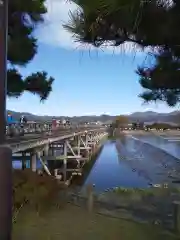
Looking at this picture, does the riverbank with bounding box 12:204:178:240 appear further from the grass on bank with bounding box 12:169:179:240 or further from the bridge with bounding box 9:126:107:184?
the bridge with bounding box 9:126:107:184

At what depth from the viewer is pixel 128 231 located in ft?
20.6

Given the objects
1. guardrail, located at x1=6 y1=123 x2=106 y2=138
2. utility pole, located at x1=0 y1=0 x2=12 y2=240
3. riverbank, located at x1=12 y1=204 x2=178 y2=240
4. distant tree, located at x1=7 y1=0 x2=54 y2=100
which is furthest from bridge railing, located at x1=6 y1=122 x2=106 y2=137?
utility pole, located at x1=0 y1=0 x2=12 y2=240

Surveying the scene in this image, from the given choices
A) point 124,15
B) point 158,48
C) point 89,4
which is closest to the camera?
point 89,4

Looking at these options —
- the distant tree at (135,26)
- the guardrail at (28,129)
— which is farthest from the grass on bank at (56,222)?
the guardrail at (28,129)

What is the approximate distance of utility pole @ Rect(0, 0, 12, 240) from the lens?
252 centimetres

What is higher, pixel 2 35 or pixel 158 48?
pixel 158 48

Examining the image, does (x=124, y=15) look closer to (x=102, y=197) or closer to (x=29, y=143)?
(x=102, y=197)

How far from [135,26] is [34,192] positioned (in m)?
4.18

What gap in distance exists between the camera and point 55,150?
47719mm

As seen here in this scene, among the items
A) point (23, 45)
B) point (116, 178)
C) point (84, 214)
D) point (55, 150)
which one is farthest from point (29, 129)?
point (84, 214)

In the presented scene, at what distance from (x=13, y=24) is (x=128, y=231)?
6.29m

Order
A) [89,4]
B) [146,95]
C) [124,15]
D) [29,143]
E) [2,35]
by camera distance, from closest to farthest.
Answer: [2,35]
[89,4]
[124,15]
[146,95]
[29,143]

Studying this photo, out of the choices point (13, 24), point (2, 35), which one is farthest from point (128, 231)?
point (13, 24)

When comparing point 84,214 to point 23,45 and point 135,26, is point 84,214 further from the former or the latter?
point 23,45
